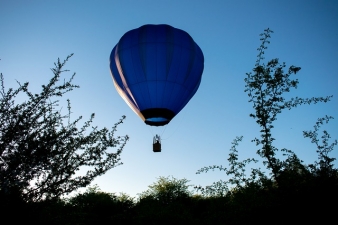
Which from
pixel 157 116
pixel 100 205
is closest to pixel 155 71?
pixel 157 116

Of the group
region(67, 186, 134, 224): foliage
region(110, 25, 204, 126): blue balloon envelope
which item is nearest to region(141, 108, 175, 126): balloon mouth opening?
region(110, 25, 204, 126): blue balloon envelope

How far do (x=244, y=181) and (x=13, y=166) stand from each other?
17.4 ft

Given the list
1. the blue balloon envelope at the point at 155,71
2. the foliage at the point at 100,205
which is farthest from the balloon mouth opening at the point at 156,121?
the foliage at the point at 100,205

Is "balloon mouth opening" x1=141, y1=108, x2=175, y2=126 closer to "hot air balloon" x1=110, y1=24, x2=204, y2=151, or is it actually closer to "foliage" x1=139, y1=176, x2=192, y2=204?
"hot air balloon" x1=110, y1=24, x2=204, y2=151

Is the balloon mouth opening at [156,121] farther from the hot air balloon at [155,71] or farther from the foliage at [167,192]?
the foliage at [167,192]

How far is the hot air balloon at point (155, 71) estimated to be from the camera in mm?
14891

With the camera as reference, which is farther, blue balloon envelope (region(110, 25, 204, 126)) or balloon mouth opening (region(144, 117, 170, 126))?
balloon mouth opening (region(144, 117, 170, 126))

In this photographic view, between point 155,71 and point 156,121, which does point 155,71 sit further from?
point 156,121

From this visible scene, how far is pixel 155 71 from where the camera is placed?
14867 mm

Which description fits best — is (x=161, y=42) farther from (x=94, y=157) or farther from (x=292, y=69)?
(x=94, y=157)

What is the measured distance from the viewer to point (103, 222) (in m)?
23.9

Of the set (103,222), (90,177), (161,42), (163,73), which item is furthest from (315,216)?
(103,222)

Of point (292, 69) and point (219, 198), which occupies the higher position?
point (292, 69)

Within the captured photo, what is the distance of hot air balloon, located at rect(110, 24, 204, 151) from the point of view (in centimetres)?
1489
